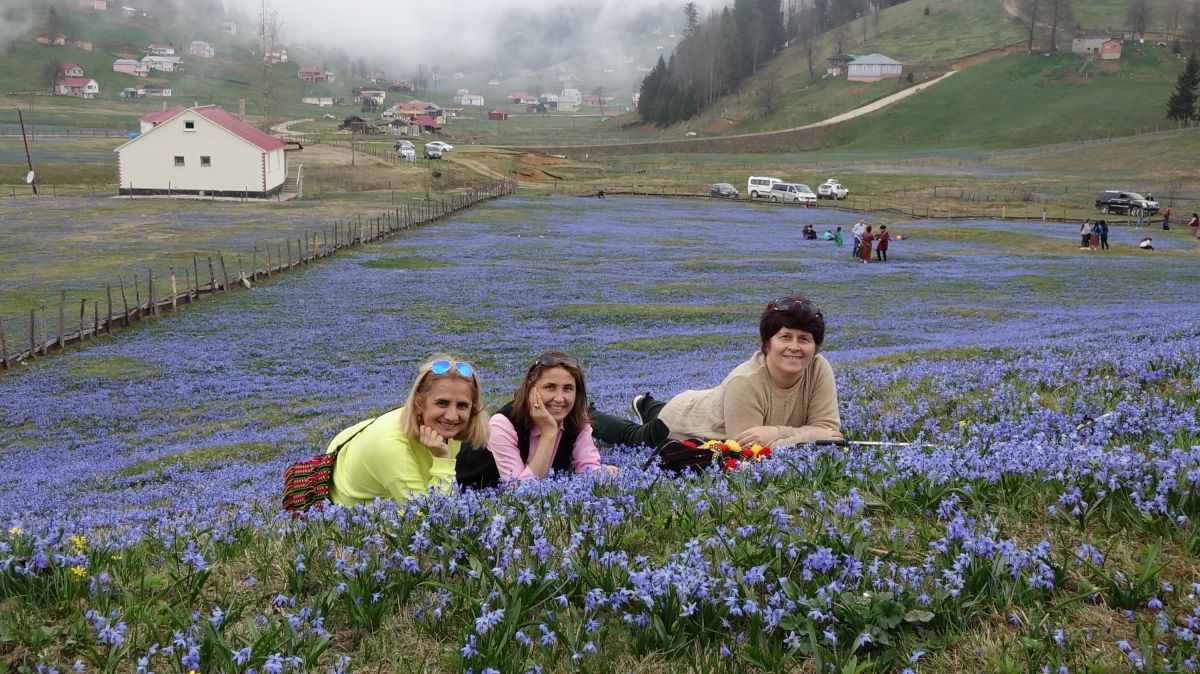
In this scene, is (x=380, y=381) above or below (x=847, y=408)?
below

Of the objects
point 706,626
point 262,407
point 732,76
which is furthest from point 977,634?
point 732,76

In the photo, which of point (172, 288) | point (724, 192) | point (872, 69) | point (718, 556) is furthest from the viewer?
point (872, 69)

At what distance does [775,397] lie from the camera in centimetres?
855

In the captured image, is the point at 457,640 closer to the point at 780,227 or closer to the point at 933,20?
the point at 780,227

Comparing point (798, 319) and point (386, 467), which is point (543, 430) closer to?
point (386, 467)

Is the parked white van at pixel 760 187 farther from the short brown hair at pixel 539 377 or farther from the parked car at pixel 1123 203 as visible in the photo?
the short brown hair at pixel 539 377

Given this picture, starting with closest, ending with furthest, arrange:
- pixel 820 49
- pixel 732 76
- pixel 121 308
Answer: pixel 121 308, pixel 732 76, pixel 820 49

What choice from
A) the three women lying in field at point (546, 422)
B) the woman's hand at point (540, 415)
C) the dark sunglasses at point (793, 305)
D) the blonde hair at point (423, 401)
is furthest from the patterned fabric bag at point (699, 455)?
the blonde hair at point (423, 401)

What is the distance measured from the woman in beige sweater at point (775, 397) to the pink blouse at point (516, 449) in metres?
1.37

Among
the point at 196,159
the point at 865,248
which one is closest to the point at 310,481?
the point at 865,248

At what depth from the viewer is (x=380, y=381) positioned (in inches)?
784

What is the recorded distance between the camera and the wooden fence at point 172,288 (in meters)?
24.2

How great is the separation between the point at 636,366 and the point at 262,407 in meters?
7.67

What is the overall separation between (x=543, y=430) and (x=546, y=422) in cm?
10
